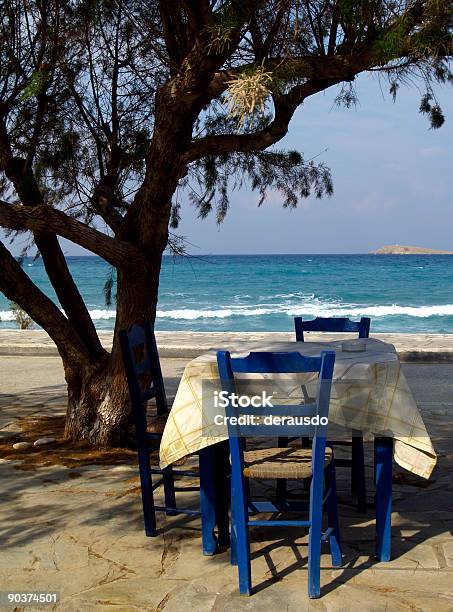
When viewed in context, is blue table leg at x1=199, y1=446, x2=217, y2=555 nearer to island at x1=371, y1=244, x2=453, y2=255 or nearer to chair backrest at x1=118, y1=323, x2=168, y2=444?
chair backrest at x1=118, y1=323, x2=168, y2=444

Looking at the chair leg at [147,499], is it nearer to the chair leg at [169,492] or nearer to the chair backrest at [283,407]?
the chair leg at [169,492]

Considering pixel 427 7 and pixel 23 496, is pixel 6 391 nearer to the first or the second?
pixel 23 496

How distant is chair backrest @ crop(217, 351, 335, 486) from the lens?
307 centimetres

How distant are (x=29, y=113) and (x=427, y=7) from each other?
340cm

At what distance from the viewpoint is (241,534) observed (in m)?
3.23

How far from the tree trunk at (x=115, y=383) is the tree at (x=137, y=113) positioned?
0.03 feet

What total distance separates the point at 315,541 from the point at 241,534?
0.30m

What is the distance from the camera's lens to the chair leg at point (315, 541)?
317 centimetres

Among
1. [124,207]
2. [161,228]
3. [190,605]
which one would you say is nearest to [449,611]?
[190,605]

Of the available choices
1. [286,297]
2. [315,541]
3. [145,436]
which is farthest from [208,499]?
[286,297]

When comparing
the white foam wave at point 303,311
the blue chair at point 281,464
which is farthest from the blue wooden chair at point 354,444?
the white foam wave at point 303,311

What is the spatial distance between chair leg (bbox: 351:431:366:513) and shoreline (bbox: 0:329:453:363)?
6.12m

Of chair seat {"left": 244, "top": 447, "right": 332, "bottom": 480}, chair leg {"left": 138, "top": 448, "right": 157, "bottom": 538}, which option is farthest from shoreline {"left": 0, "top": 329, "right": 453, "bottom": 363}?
chair seat {"left": 244, "top": 447, "right": 332, "bottom": 480}

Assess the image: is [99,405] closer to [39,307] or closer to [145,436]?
[39,307]
